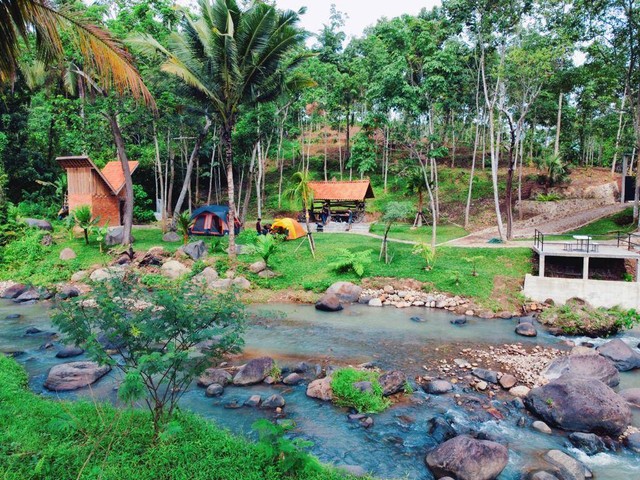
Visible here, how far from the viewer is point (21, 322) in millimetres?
14891

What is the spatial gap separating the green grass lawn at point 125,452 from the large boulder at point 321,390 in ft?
9.64

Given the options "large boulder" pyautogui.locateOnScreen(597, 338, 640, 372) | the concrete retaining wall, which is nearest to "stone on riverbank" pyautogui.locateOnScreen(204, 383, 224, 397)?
"large boulder" pyautogui.locateOnScreen(597, 338, 640, 372)

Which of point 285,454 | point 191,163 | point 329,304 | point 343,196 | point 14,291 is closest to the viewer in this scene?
point 285,454

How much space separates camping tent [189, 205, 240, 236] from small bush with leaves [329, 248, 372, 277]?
9174 millimetres

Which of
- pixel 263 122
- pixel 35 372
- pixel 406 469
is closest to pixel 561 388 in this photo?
pixel 406 469

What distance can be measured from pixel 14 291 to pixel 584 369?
20.5 m

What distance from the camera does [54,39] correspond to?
5.83m

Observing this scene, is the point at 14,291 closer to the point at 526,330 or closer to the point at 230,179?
the point at 230,179

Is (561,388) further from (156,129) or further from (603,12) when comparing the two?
(156,129)

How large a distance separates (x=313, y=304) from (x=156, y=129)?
15557mm

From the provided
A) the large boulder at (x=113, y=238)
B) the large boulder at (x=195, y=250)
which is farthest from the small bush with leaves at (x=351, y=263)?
the large boulder at (x=113, y=238)

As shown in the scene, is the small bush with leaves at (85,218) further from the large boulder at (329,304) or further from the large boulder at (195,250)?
the large boulder at (329,304)

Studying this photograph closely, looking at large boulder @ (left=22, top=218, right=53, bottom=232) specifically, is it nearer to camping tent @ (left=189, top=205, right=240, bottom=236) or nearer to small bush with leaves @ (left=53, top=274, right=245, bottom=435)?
camping tent @ (left=189, top=205, right=240, bottom=236)

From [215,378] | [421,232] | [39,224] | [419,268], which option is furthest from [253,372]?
[421,232]
